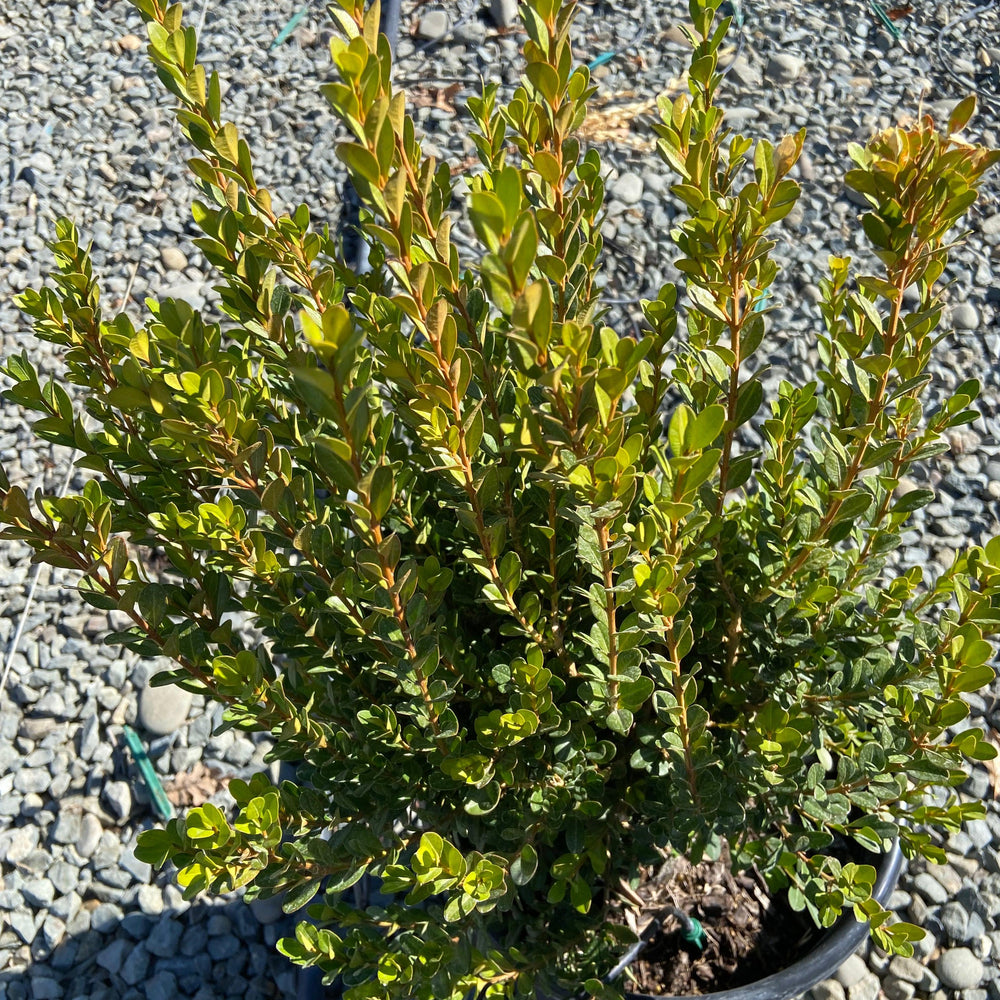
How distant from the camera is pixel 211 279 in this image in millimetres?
3277

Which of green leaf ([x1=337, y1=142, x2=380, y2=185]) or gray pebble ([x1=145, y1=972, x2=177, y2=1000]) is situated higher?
green leaf ([x1=337, y1=142, x2=380, y2=185])

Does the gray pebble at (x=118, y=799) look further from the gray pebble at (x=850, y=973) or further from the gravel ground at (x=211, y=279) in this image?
the gray pebble at (x=850, y=973)

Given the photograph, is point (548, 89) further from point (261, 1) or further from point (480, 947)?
point (261, 1)

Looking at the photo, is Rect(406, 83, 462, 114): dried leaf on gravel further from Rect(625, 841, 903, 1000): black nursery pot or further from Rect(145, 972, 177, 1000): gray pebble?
Rect(625, 841, 903, 1000): black nursery pot

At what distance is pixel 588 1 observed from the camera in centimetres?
385

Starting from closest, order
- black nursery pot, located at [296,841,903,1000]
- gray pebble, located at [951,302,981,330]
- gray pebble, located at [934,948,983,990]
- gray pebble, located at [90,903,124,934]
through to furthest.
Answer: black nursery pot, located at [296,841,903,1000] < gray pebble, located at [934,948,983,990] < gray pebble, located at [90,903,124,934] < gray pebble, located at [951,302,981,330]

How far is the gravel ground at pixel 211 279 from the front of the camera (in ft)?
7.08

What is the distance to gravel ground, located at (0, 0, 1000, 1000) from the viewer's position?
216cm

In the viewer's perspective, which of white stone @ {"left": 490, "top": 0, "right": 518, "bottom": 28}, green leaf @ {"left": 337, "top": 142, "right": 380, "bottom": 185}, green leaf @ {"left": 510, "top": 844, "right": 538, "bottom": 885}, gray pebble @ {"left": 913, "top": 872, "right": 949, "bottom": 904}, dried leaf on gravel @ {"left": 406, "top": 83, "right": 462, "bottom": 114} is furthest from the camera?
white stone @ {"left": 490, "top": 0, "right": 518, "bottom": 28}

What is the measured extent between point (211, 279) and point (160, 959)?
2.11m

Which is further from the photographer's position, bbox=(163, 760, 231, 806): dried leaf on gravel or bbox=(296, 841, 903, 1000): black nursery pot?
bbox=(163, 760, 231, 806): dried leaf on gravel

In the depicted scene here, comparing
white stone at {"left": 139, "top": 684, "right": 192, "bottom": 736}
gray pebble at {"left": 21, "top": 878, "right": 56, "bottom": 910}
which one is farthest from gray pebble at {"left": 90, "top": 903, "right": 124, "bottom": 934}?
white stone at {"left": 139, "top": 684, "right": 192, "bottom": 736}

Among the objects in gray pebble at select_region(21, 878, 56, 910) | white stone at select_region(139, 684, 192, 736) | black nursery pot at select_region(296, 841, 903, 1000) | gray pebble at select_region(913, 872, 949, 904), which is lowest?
gray pebble at select_region(21, 878, 56, 910)

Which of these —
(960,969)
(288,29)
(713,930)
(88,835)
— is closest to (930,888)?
(960,969)
